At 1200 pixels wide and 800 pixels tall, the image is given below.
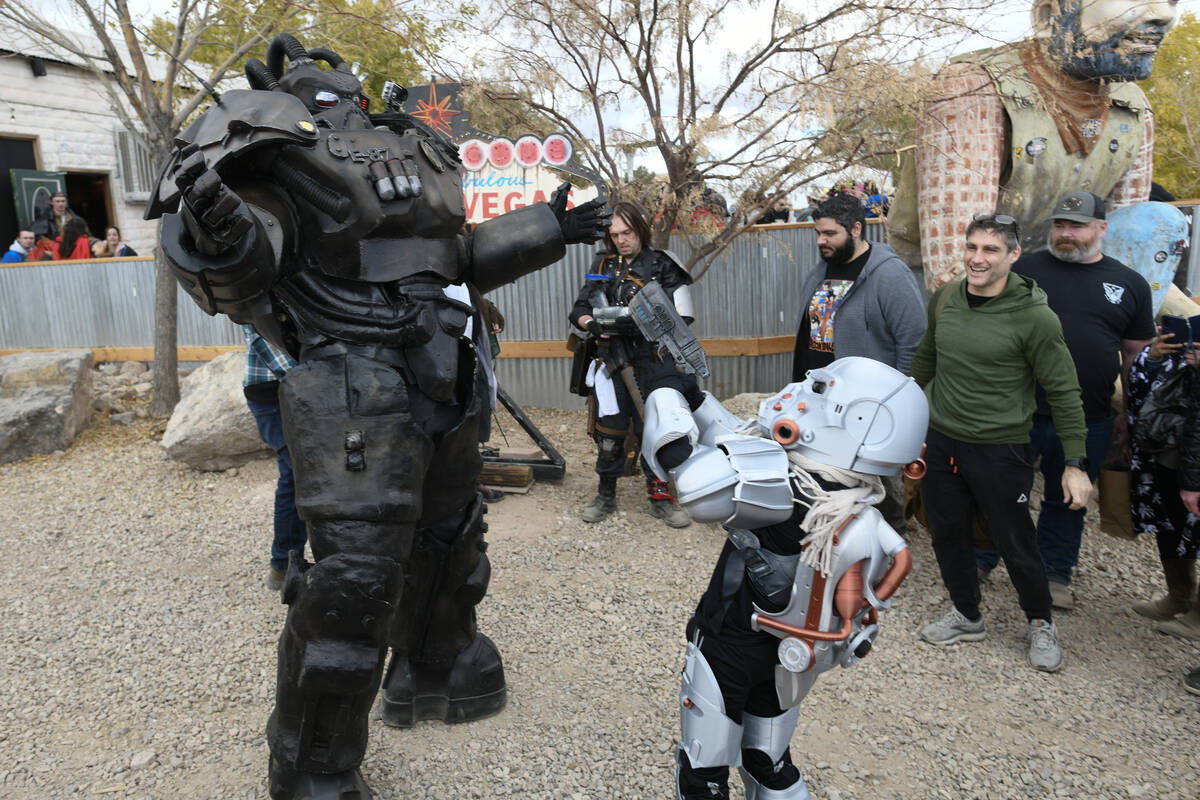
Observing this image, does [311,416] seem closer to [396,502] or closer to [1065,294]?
[396,502]

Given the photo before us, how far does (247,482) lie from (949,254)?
15.6ft

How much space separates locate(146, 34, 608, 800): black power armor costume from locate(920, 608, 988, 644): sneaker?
7.32 feet

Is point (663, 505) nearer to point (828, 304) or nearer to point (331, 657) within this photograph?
point (828, 304)

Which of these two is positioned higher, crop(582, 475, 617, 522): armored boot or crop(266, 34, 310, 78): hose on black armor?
crop(266, 34, 310, 78): hose on black armor

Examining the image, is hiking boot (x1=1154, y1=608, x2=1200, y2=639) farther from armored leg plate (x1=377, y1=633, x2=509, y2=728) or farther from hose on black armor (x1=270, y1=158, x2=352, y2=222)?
hose on black armor (x1=270, y1=158, x2=352, y2=222)

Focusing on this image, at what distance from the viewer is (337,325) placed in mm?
2174

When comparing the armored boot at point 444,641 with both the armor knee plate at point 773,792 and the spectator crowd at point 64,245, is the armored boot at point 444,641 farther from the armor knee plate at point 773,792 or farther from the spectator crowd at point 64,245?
the spectator crowd at point 64,245

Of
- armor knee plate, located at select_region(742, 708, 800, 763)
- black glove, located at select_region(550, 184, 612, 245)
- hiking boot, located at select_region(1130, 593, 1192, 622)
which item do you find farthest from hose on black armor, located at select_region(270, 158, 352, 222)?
hiking boot, located at select_region(1130, 593, 1192, 622)

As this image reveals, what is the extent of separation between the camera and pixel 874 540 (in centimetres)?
183

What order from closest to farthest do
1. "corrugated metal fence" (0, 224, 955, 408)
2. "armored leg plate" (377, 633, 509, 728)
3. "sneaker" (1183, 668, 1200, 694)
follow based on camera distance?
"armored leg plate" (377, 633, 509, 728), "sneaker" (1183, 668, 1200, 694), "corrugated metal fence" (0, 224, 955, 408)

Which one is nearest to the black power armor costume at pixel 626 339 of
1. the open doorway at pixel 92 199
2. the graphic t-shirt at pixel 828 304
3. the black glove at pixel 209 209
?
the graphic t-shirt at pixel 828 304

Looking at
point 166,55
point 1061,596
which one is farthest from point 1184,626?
point 166,55

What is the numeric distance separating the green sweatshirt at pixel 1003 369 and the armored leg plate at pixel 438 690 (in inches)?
84.5

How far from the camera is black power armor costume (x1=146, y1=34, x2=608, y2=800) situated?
81.2 inches
